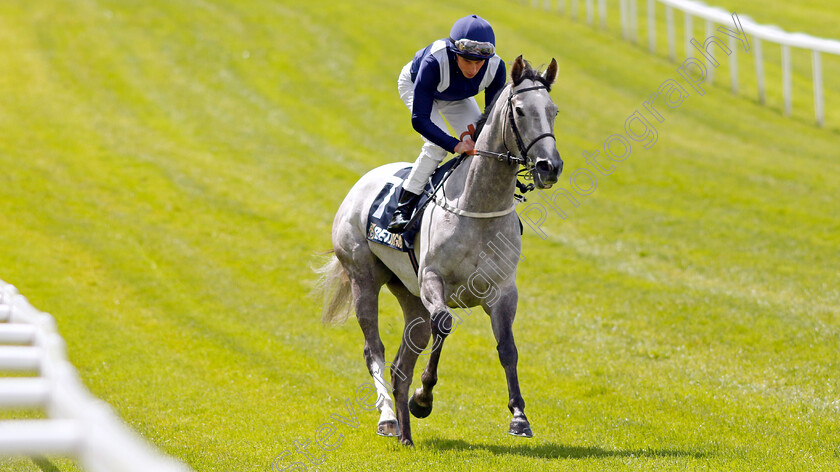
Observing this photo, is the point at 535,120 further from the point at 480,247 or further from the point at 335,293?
Result: the point at 335,293

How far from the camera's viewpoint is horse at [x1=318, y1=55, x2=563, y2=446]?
18.8ft

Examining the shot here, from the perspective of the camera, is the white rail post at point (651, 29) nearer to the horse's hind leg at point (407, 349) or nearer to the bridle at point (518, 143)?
the horse's hind leg at point (407, 349)

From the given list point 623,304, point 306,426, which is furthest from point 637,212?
point 306,426

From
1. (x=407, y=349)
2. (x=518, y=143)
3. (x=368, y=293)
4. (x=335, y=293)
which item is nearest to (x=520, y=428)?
(x=407, y=349)

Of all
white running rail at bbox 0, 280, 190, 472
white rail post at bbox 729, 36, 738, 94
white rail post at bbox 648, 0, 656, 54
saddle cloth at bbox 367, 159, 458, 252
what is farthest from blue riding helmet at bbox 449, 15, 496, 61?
white rail post at bbox 648, 0, 656, 54

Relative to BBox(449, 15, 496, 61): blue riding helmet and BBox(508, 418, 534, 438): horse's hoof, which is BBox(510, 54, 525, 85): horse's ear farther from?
BBox(508, 418, 534, 438): horse's hoof

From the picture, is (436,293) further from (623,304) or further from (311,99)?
A: (311,99)

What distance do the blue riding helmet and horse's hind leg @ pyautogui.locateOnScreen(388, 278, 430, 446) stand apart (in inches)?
88.8

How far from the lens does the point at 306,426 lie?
761cm

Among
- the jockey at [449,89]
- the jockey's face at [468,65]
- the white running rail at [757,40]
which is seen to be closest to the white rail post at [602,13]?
the white running rail at [757,40]

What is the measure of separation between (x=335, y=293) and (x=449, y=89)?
2482 millimetres

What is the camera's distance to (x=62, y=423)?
2.77 metres

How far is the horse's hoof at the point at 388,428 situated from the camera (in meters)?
6.64

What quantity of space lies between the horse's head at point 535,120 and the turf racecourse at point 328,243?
2034mm
